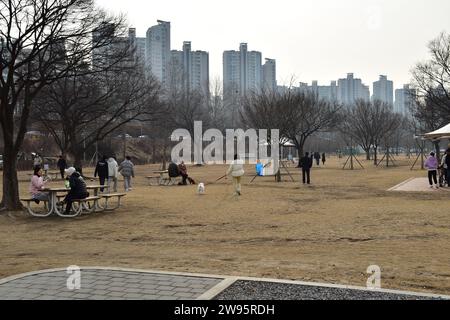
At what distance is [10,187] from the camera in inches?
615

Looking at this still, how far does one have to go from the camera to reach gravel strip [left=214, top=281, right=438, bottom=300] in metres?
5.18

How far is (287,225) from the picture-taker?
38.4ft

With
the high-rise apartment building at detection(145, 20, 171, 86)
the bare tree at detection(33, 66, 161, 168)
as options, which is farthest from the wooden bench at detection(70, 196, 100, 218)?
the high-rise apartment building at detection(145, 20, 171, 86)

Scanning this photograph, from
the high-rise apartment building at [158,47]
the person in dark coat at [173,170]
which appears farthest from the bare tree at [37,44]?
the high-rise apartment building at [158,47]

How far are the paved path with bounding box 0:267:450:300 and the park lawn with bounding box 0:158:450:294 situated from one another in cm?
77

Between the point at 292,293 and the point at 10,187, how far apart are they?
12.7 meters

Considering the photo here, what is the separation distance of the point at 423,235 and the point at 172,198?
10600mm

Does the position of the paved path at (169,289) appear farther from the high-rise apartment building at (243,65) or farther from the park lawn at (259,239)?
the high-rise apartment building at (243,65)

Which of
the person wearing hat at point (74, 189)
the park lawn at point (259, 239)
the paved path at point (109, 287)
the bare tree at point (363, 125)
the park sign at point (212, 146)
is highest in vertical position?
the bare tree at point (363, 125)

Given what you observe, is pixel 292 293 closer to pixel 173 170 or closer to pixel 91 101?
pixel 173 170

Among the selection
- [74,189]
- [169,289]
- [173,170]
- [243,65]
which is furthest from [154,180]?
[243,65]

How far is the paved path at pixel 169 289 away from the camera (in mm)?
5270

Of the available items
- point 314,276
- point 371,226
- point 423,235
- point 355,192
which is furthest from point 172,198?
point 314,276
